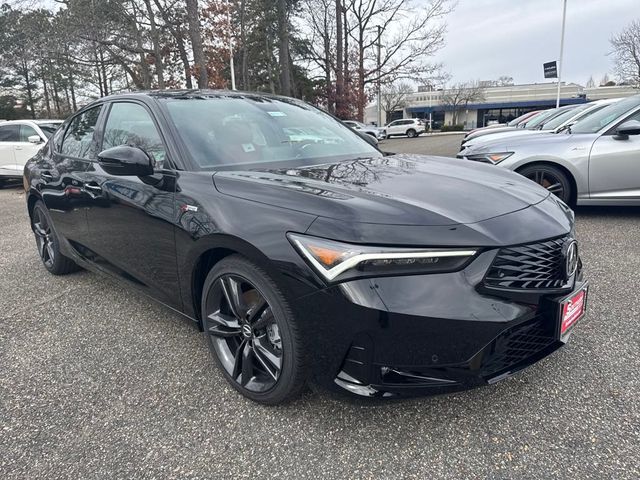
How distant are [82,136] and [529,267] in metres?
3.33

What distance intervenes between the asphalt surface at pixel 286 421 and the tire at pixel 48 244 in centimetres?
121

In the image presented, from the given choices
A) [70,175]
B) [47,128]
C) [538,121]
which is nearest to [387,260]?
[70,175]

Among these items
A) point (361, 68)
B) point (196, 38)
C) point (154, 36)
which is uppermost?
point (361, 68)

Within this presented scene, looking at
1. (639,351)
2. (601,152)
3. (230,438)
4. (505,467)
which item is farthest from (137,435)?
(601,152)

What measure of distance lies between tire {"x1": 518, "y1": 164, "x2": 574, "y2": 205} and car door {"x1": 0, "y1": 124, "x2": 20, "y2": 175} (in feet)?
35.1

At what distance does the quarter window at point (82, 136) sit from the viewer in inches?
129

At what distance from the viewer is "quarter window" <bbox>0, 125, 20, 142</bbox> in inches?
397

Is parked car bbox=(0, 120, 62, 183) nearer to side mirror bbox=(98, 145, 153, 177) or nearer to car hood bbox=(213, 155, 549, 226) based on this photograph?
side mirror bbox=(98, 145, 153, 177)

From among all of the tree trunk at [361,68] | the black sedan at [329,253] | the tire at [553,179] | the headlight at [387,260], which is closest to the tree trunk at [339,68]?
the tree trunk at [361,68]

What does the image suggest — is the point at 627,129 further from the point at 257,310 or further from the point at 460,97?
the point at 460,97

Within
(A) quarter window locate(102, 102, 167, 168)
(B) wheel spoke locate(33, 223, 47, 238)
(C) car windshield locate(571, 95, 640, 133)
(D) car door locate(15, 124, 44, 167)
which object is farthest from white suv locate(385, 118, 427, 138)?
(A) quarter window locate(102, 102, 167, 168)

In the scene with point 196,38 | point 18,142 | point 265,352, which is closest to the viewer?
point 265,352

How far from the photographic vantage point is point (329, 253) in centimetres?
166

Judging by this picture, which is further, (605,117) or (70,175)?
(605,117)
